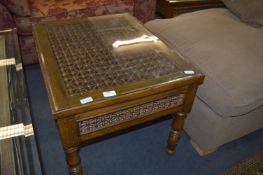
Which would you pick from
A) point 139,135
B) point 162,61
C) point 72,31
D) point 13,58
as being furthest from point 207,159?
point 13,58

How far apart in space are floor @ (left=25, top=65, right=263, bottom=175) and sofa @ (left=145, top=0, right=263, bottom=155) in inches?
3.3

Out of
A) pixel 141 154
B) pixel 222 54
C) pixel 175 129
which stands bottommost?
pixel 141 154

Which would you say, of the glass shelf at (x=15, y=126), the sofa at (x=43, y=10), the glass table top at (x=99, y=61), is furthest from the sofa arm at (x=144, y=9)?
the glass shelf at (x=15, y=126)

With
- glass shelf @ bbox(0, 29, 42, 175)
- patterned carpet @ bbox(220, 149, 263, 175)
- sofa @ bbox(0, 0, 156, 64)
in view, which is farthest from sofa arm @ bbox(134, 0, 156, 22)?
patterned carpet @ bbox(220, 149, 263, 175)

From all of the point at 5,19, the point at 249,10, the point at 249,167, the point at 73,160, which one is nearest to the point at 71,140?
the point at 73,160

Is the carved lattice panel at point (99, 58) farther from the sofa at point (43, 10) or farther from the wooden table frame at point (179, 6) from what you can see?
the wooden table frame at point (179, 6)

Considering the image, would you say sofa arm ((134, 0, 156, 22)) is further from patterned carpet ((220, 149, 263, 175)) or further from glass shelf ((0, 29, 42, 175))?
patterned carpet ((220, 149, 263, 175))

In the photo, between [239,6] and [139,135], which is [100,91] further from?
[239,6]

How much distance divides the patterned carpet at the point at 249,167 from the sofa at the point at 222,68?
0.14 m

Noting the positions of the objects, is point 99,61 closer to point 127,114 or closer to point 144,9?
point 127,114

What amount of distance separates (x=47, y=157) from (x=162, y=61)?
2.54 feet

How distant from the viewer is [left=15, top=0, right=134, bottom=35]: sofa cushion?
1.54m

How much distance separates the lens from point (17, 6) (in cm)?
147

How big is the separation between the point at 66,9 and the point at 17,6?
318 mm
